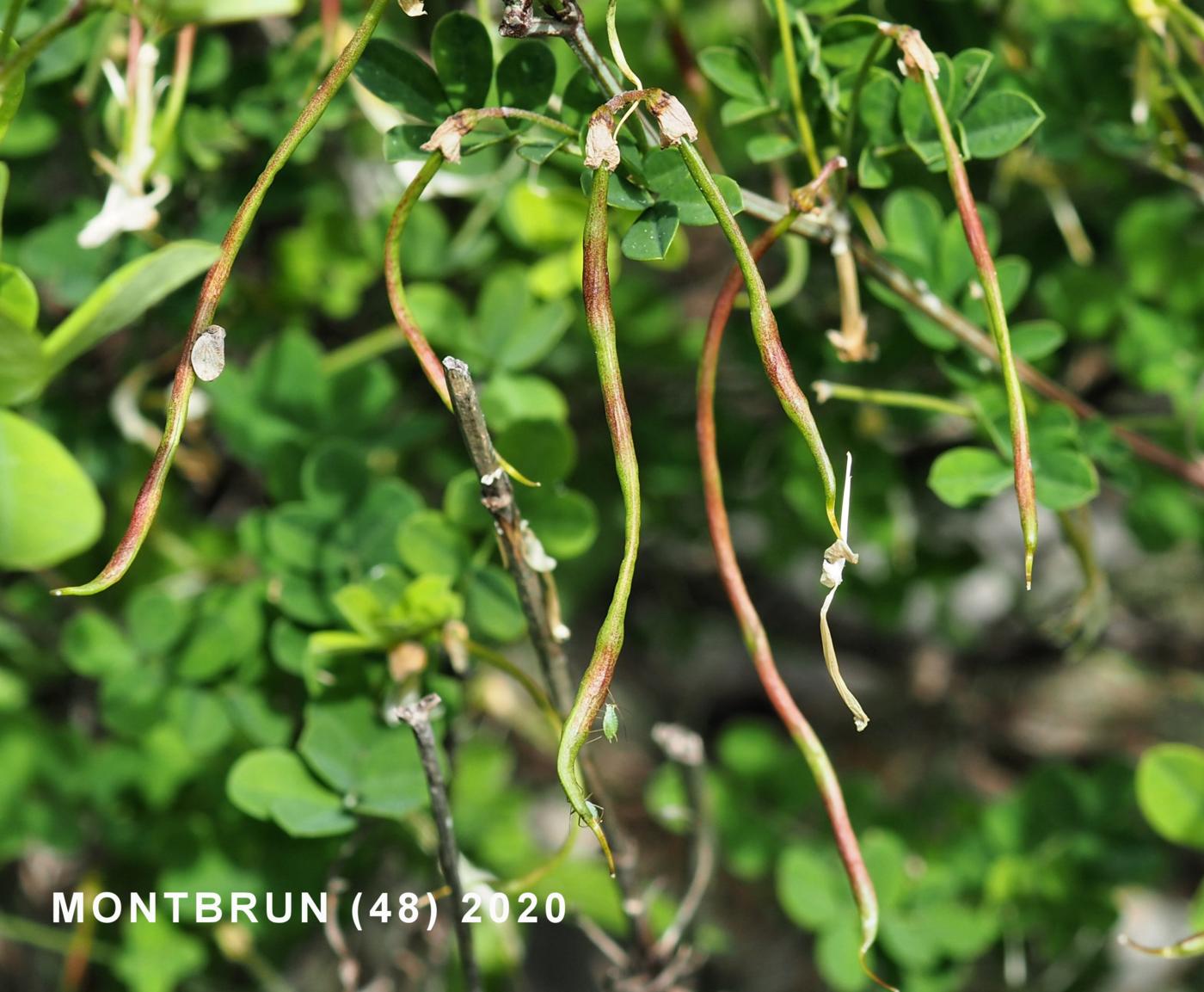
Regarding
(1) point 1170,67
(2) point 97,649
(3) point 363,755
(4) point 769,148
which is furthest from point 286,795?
(1) point 1170,67

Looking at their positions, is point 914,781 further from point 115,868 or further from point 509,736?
point 115,868

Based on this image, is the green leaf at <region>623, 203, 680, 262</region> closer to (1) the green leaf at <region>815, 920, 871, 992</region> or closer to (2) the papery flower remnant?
(2) the papery flower remnant

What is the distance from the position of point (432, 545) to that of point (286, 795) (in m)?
0.22

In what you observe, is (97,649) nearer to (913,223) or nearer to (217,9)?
(217,9)

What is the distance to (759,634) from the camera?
730 millimetres

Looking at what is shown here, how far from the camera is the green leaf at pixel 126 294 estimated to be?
620 millimetres

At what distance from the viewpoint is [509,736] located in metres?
1.70

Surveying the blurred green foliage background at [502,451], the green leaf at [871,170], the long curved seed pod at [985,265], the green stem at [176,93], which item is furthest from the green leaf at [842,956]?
the green stem at [176,93]

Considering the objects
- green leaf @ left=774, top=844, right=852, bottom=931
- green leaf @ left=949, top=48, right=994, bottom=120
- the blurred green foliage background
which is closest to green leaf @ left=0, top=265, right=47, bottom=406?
the blurred green foliage background

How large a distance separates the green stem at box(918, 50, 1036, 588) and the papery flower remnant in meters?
0.54

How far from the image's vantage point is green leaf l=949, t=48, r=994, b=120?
0.69 m

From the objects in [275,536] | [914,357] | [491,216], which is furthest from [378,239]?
[914,357]

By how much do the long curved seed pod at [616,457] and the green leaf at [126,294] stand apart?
9.2 inches

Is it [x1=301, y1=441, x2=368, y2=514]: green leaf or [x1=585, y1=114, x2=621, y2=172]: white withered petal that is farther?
[x1=301, y1=441, x2=368, y2=514]: green leaf
